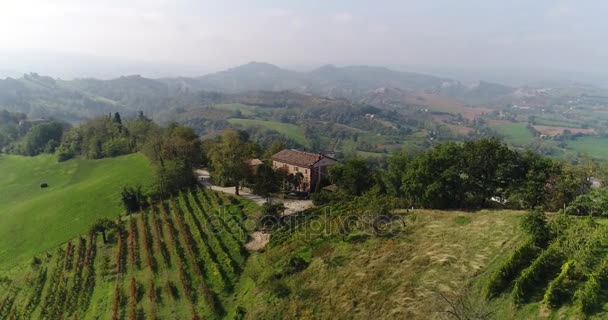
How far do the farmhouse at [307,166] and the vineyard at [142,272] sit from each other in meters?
13.7

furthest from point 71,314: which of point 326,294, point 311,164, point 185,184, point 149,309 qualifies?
point 311,164

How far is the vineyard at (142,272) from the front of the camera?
3100 centimetres

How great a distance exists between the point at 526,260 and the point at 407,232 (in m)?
11.1

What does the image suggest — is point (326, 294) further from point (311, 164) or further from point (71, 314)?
point (311, 164)

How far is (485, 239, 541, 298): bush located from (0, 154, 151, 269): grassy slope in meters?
48.2

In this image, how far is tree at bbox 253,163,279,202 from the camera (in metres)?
49.6

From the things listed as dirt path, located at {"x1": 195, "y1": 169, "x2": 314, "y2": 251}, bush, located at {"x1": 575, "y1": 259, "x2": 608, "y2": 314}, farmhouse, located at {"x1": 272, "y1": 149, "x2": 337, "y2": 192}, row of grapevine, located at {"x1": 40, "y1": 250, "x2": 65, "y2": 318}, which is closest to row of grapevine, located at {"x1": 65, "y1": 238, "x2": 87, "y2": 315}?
row of grapevine, located at {"x1": 40, "y1": 250, "x2": 65, "y2": 318}

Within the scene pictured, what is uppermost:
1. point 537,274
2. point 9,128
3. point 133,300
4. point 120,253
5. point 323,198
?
point 537,274

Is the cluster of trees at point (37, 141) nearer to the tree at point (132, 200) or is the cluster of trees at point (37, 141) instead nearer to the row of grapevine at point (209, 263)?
the tree at point (132, 200)

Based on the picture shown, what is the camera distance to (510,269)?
22062 millimetres

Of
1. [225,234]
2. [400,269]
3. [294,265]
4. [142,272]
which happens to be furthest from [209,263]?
[400,269]

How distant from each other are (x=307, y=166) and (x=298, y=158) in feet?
12.4

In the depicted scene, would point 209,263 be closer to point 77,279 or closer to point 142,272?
point 142,272

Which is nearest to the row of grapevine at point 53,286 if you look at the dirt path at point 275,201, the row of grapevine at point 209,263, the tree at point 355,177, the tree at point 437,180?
the row of grapevine at point 209,263
